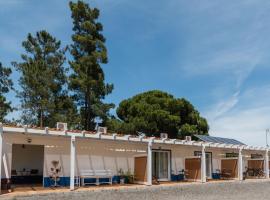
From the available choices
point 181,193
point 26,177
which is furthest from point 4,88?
point 181,193

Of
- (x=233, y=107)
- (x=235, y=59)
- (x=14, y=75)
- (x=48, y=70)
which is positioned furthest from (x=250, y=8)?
(x=14, y=75)

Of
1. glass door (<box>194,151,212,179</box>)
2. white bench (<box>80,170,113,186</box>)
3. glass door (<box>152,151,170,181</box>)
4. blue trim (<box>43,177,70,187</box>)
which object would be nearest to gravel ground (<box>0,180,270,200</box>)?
white bench (<box>80,170,113,186</box>)

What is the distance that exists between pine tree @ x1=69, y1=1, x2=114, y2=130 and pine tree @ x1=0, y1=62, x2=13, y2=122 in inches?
196

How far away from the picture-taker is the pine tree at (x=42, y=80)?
33.2 m

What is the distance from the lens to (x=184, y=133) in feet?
119

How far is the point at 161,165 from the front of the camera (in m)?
23.8

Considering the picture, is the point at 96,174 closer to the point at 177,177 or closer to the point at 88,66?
the point at 177,177

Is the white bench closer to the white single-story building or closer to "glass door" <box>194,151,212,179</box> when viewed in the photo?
the white single-story building

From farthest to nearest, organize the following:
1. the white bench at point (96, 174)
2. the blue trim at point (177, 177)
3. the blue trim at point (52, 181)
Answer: the blue trim at point (177, 177) → the white bench at point (96, 174) → the blue trim at point (52, 181)

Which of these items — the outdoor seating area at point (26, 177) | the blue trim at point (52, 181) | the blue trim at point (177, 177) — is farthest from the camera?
the blue trim at point (177, 177)

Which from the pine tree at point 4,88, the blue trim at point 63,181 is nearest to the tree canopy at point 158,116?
the pine tree at point 4,88

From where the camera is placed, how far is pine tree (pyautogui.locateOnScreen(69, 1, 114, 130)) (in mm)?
33656

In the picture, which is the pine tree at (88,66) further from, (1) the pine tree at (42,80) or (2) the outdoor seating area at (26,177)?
(2) the outdoor seating area at (26,177)

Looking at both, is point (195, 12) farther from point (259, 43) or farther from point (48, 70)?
point (48, 70)
